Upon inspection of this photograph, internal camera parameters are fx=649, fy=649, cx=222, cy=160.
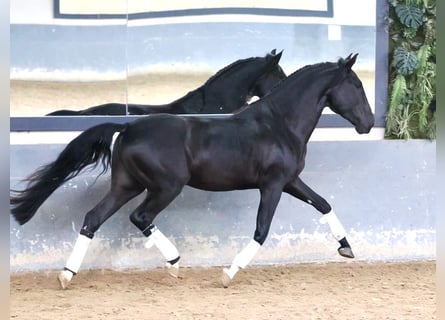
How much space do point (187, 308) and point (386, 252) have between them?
92.7 inches

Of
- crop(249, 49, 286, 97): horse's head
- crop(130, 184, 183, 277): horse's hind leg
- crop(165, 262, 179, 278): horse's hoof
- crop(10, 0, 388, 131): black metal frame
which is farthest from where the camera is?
crop(249, 49, 286, 97): horse's head

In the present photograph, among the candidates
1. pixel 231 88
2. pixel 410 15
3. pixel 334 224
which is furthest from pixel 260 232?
pixel 410 15

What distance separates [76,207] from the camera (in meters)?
5.45

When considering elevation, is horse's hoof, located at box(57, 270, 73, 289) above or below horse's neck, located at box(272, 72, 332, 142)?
below

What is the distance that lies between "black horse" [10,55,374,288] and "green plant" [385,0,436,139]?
1.26m

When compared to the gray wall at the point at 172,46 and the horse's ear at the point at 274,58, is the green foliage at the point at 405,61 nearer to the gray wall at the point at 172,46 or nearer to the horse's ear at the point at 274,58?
the gray wall at the point at 172,46

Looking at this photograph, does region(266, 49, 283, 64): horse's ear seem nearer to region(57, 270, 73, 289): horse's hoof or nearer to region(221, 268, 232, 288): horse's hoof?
region(221, 268, 232, 288): horse's hoof

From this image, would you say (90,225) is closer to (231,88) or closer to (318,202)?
(318,202)

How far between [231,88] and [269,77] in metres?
0.36

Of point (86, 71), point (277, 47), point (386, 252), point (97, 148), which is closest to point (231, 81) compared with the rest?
point (277, 47)

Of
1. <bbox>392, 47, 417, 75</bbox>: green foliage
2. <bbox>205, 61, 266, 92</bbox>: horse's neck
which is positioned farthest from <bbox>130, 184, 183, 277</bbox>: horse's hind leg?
<bbox>392, 47, 417, 75</bbox>: green foliage

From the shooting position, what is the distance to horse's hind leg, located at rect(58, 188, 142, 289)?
4.73 meters

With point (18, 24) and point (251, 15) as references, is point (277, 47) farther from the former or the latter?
point (18, 24)

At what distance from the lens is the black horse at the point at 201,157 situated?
15.3 feet
